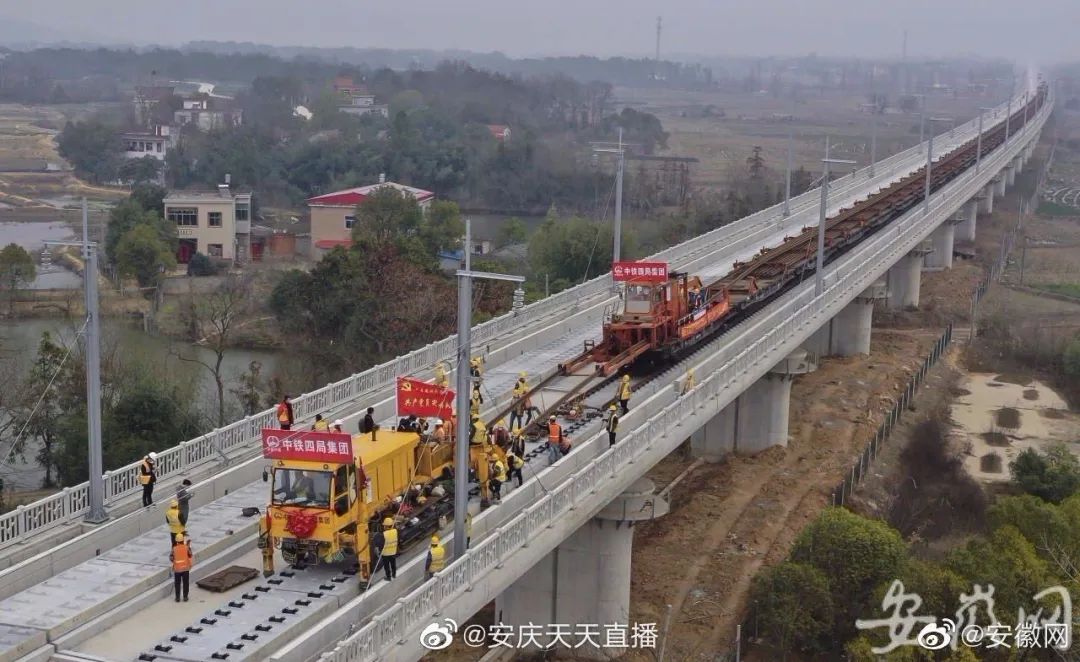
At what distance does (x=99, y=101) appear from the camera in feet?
597

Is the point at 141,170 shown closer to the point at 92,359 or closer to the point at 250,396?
the point at 250,396

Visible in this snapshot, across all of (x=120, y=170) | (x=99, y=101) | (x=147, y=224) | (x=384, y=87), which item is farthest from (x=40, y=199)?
(x=99, y=101)

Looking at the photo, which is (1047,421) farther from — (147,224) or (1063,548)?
(147,224)

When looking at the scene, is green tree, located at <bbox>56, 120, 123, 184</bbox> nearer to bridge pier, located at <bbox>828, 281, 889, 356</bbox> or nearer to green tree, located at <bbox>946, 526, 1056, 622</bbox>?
bridge pier, located at <bbox>828, 281, 889, 356</bbox>

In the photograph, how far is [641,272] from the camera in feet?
110

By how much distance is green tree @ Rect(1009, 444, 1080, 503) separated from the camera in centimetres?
3700

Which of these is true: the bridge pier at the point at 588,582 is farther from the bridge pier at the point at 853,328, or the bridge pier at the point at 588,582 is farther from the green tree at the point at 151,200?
the green tree at the point at 151,200

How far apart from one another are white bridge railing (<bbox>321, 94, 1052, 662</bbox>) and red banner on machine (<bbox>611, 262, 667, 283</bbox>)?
2.32 meters

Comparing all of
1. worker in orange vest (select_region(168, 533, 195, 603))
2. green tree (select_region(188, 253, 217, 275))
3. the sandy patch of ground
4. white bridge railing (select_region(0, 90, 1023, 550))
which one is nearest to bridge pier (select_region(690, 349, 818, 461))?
white bridge railing (select_region(0, 90, 1023, 550))

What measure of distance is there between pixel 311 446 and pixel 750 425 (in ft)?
80.6

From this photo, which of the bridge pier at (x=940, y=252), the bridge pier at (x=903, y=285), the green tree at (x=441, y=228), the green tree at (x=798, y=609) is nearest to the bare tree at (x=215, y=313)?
the green tree at (x=441, y=228)

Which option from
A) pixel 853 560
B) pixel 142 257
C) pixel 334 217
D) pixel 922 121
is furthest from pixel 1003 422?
pixel 922 121

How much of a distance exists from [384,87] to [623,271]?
140m

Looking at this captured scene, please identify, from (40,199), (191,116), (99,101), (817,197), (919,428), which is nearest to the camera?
(919,428)
